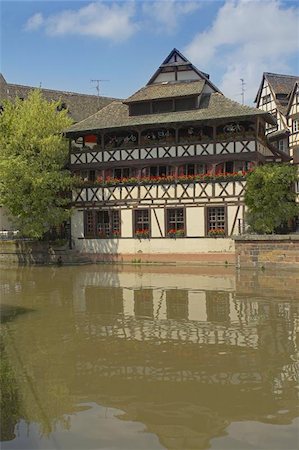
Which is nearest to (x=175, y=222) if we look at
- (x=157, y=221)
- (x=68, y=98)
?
(x=157, y=221)

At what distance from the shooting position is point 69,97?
4850 cm

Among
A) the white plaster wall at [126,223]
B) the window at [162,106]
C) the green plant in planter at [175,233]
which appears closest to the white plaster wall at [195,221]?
the green plant in planter at [175,233]

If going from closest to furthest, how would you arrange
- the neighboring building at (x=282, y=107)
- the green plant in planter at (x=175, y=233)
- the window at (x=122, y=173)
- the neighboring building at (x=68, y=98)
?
the green plant in planter at (x=175, y=233)
the window at (x=122, y=173)
the neighboring building at (x=282, y=107)
the neighboring building at (x=68, y=98)

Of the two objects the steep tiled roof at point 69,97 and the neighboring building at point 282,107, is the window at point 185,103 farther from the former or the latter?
the steep tiled roof at point 69,97

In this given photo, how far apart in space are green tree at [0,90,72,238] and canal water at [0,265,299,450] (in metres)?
13.2

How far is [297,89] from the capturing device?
41.8m

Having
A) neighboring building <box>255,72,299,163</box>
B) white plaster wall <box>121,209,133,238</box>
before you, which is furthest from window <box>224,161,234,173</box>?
neighboring building <box>255,72,299,163</box>

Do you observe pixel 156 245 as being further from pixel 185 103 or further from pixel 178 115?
pixel 185 103

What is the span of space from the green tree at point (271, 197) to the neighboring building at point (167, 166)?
194cm

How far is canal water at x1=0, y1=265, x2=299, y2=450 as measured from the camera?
694cm

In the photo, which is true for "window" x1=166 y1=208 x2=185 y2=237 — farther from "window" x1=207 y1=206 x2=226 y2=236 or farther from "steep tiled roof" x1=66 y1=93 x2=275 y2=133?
"steep tiled roof" x1=66 y1=93 x2=275 y2=133

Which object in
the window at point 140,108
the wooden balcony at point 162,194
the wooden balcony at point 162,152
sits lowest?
the wooden balcony at point 162,194

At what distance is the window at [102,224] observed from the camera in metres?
33.9

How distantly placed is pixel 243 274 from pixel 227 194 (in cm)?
Answer: 706
